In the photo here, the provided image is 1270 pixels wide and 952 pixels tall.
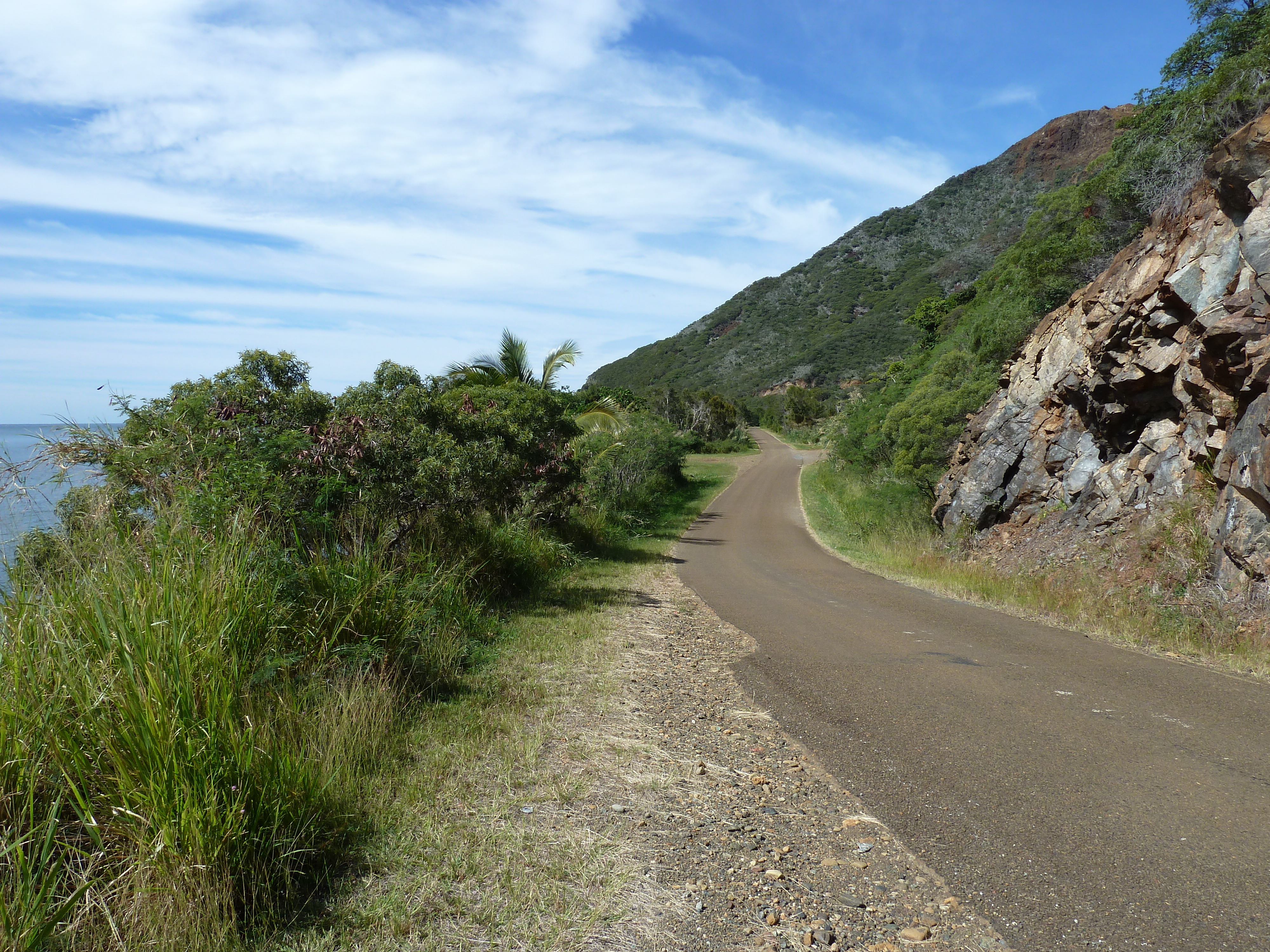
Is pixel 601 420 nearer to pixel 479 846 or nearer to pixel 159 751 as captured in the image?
pixel 479 846

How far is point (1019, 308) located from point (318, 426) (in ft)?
57.5

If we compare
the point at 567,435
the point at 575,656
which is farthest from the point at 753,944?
the point at 567,435

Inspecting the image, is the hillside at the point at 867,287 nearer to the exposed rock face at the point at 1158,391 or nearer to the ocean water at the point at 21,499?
the exposed rock face at the point at 1158,391

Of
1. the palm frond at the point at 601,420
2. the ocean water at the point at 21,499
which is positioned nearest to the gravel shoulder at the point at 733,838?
the ocean water at the point at 21,499

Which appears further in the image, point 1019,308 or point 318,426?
point 1019,308

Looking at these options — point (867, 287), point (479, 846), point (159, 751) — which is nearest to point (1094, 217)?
point (479, 846)

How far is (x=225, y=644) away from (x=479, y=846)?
2.01 m

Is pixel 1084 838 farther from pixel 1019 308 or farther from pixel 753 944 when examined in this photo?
pixel 1019 308

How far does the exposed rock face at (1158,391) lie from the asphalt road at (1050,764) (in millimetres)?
3227

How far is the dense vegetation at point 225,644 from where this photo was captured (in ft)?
10.5

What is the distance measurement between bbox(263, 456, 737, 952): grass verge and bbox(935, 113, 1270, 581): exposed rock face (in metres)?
8.47

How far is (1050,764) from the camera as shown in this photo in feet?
16.9

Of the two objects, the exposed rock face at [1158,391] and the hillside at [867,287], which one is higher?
the hillside at [867,287]

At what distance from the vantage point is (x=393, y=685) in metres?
6.11
